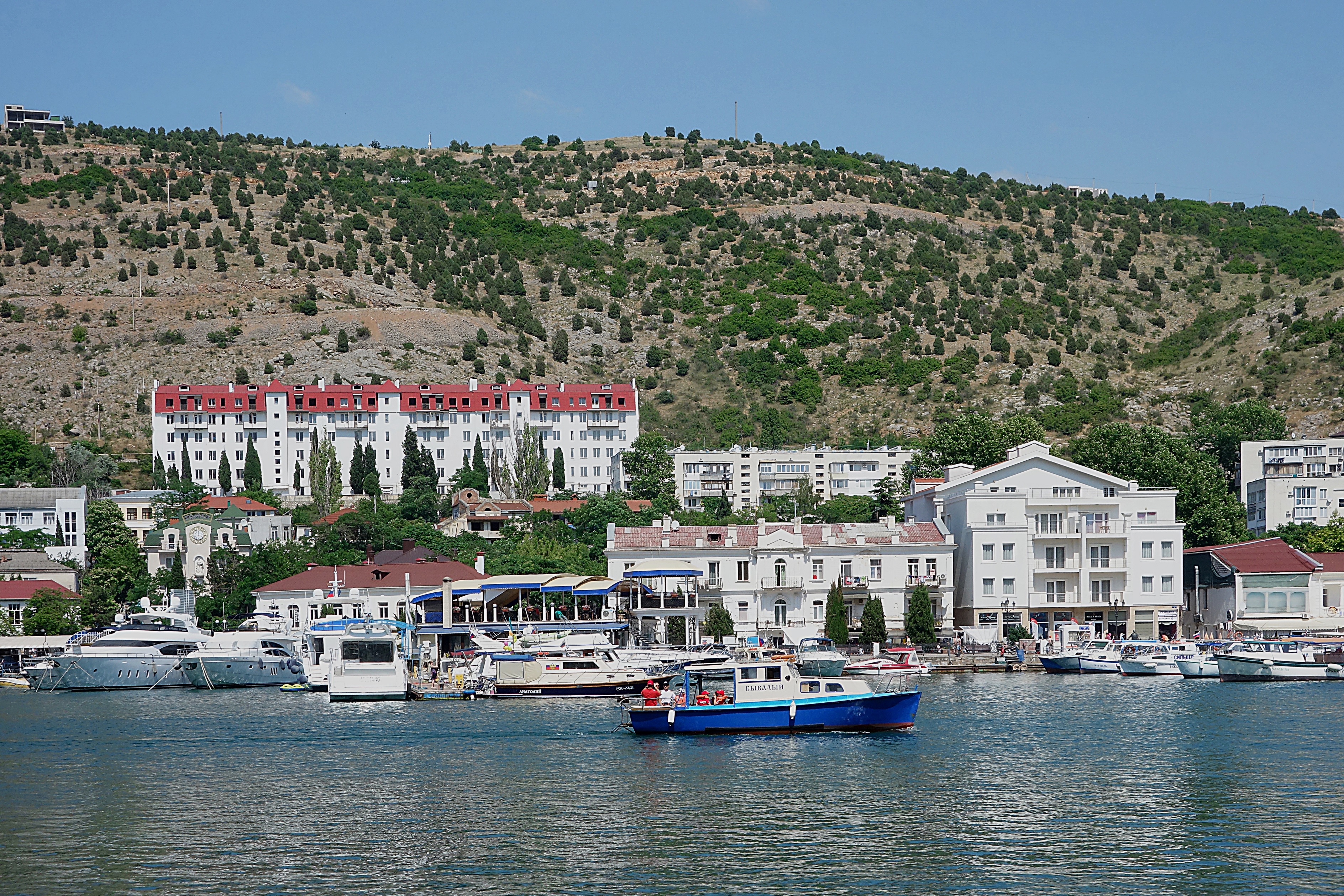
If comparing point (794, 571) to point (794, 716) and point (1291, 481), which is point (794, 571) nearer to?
point (794, 716)

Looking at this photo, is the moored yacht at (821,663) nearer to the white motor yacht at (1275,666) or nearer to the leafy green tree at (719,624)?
the leafy green tree at (719,624)

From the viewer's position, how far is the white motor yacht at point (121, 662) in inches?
3054

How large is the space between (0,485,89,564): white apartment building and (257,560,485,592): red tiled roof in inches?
995

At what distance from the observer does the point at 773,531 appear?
9044 centimetres

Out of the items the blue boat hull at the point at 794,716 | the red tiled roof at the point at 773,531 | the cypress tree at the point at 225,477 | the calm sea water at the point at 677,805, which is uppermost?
the cypress tree at the point at 225,477

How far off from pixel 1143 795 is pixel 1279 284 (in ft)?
540

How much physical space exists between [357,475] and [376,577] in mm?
40720

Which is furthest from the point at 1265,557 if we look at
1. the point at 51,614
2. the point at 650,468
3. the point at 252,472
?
the point at 252,472

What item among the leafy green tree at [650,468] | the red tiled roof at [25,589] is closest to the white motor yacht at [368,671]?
the red tiled roof at [25,589]

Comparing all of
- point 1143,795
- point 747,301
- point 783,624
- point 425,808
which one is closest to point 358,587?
point 783,624

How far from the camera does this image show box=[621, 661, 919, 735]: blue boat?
167 feet

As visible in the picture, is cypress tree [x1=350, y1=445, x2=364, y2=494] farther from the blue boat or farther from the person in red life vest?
the blue boat

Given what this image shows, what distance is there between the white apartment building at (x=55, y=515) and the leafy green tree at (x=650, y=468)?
4562cm

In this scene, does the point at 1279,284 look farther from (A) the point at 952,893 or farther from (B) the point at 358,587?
(A) the point at 952,893
